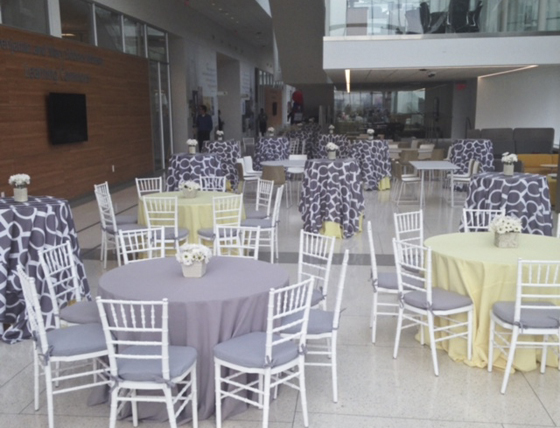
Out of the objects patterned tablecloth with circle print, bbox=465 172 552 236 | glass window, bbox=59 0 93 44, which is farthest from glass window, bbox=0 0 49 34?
patterned tablecloth with circle print, bbox=465 172 552 236

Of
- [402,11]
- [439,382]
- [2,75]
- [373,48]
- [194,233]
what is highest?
[402,11]

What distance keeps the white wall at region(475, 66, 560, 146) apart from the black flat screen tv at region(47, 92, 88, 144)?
11160 mm

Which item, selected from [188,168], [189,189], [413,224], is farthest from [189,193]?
[188,168]

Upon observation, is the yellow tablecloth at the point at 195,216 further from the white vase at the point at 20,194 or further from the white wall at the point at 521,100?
the white wall at the point at 521,100

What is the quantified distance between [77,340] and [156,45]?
14107mm

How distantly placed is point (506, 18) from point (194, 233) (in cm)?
813

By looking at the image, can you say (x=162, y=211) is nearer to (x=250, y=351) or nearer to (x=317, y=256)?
(x=317, y=256)

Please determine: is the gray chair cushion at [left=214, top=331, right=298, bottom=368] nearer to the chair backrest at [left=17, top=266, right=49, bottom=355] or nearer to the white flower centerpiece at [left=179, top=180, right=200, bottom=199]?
the chair backrest at [left=17, top=266, right=49, bottom=355]

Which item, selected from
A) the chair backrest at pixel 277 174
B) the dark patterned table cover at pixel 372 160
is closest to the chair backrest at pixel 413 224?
the chair backrest at pixel 277 174

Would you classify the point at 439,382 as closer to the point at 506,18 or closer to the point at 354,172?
the point at 354,172

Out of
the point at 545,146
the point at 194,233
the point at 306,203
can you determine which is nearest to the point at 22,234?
the point at 194,233

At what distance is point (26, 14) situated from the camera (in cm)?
930

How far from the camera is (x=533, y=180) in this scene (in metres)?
6.53

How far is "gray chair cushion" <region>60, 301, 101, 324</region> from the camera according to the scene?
3.77m
